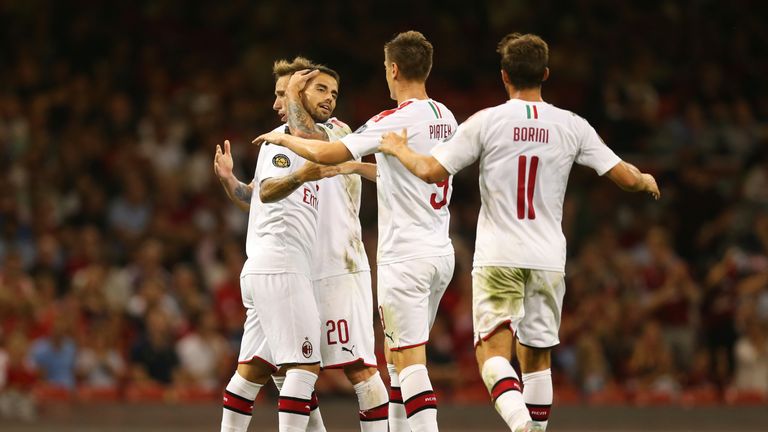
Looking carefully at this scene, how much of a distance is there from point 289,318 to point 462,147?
1552 mm

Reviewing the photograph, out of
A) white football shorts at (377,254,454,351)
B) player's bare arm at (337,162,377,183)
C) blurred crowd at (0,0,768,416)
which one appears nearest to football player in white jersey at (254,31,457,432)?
white football shorts at (377,254,454,351)

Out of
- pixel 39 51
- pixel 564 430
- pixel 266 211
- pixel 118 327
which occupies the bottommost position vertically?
pixel 564 430

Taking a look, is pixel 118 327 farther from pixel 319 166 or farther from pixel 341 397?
pixel 319 166

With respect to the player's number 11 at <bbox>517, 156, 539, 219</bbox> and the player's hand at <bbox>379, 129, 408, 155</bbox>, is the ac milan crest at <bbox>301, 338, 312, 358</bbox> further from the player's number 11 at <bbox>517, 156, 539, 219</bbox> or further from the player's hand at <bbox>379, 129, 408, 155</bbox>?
the player's number 11 at <bbox>517, 156, 539, 219</bbox>

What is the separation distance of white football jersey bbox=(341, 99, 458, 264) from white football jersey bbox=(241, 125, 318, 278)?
0.55 meters

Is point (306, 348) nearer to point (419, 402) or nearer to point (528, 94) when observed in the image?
point (419, 402)

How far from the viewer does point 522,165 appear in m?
7.21

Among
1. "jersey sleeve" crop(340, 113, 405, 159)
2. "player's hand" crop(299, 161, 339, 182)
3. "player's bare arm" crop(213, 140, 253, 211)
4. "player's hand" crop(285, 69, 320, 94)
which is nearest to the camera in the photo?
"jersey sleeve" crop(340, 113, 405, 159)

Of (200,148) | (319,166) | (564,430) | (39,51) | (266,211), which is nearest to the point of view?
(319,166)

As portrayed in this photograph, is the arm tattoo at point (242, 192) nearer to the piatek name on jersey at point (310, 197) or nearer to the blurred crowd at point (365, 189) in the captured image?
the piatek name on jersey at point (310, 197)

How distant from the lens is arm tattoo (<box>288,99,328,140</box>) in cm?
777

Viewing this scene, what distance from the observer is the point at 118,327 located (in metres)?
14.2

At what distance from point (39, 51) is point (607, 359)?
9470 mm

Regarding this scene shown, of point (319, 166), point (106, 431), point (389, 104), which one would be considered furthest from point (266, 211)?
point (389, 104)
